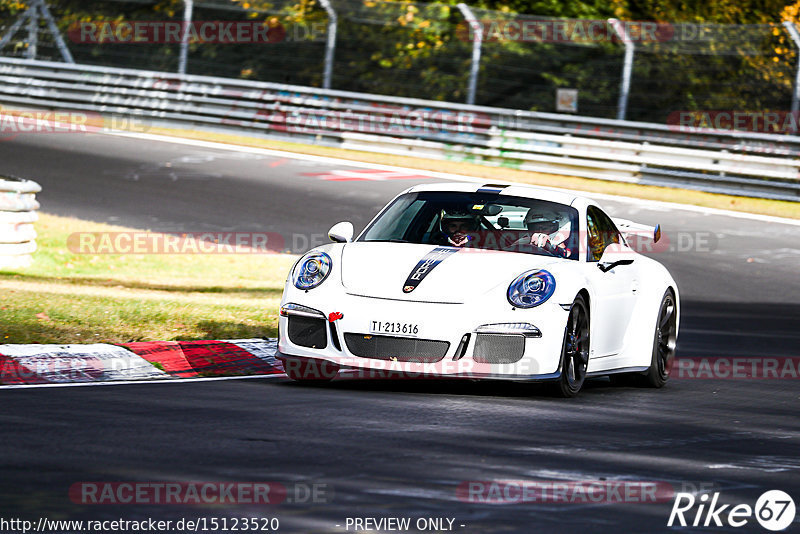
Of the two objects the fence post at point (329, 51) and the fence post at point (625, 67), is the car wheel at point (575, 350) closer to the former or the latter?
the fence post at point (625, 67)

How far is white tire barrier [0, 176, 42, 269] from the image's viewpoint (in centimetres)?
1392

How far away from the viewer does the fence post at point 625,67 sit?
23938 mm

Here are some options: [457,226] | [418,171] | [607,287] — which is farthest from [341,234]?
[418,171]

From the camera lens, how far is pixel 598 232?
9734 mm

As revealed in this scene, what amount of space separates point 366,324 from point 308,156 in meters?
17.0

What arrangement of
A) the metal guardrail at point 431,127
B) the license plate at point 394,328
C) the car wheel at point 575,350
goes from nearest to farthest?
1. the license plate at point 394,328
2. the car wheel at point 575,350
3. the metal guardrail at point 431,127

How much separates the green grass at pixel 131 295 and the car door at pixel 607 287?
263cm

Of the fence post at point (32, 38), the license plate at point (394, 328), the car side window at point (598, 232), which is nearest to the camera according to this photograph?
the license plate at point (394, 328)

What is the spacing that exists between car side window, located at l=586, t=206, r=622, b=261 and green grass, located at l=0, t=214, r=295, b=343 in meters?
2.60

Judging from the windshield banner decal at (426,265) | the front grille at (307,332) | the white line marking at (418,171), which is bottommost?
the white line marking at (418,171)

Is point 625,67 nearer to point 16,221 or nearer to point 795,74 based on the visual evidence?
point 795,74

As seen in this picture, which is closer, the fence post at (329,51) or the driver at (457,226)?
the driver at (457,226)

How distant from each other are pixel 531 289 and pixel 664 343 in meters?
2.19

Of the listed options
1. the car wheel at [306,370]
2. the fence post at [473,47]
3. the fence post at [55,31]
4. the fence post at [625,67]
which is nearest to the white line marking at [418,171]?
the fence post at [473,47]
